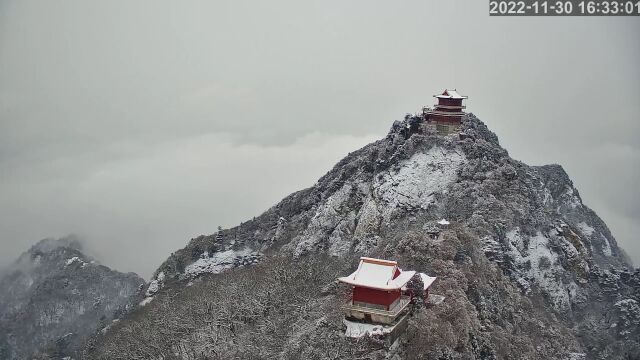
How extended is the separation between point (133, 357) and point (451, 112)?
57405 millimetres

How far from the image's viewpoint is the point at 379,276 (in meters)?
50.7

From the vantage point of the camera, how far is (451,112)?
90250 mm

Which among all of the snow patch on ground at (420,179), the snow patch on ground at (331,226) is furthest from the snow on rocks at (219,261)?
the snow patch on ground at (420,179)

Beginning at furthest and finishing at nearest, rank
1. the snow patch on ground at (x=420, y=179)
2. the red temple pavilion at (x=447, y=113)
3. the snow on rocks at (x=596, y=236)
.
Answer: the snow on rocks at (x=596, y=236) → the red temple pavilion at (x=447, y=113) → the snow patch on ground at (x=420, y=179)

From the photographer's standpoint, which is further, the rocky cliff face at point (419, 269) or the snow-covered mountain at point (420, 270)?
the rocky cliff face at point (419, 269)

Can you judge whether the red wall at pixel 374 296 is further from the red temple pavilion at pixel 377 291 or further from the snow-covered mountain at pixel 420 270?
the snow-covered mountain at pixel 420 270

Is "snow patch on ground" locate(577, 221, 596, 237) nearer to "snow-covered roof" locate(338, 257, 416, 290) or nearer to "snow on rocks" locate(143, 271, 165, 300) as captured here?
"snow-covered roof" locate(338, 257, 416, 290)

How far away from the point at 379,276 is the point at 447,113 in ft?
151

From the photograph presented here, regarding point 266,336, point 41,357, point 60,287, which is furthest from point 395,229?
point 60,287

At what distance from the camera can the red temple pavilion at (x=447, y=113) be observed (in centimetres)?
8997

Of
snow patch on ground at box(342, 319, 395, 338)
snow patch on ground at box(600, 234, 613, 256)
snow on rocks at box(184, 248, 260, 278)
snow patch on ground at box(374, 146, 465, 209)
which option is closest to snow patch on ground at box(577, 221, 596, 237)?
snow patch on ground at box(600, 234, 613, 256)

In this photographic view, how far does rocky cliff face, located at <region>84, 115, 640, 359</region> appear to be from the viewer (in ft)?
181

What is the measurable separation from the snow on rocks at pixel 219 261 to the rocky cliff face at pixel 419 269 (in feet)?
1.03

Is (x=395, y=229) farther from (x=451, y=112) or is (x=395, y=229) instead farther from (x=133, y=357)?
(x=133, y=357)
